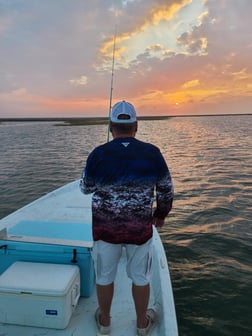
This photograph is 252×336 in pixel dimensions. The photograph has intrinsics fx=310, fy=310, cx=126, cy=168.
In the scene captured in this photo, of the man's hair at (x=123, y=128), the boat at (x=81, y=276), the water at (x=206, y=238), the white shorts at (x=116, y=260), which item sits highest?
the man's hair at (x=123, y=128)

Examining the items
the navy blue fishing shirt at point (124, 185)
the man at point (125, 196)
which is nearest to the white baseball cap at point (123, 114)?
the man at point (125, 196)

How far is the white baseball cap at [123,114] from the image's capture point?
8.09 ft

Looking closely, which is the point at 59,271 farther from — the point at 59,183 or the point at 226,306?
the point at 59,183

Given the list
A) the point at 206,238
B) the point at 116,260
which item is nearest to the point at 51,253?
the point at 116,260

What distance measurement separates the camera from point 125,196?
237 cm

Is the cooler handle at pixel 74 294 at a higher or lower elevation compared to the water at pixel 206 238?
higher

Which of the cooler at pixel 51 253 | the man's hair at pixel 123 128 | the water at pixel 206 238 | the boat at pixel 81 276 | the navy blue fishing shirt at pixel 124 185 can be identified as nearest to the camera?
the navy blue fishing shirt at pixel 124 185

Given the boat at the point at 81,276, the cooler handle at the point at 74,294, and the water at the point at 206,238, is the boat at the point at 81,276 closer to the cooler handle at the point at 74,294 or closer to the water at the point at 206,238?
the cooler handle at the point at 74,294

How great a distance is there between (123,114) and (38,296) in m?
1.67

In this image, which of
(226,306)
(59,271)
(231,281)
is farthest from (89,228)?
→ (231,281)

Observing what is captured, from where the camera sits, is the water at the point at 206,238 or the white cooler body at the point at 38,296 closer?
the white cooler body at the point at 38,296

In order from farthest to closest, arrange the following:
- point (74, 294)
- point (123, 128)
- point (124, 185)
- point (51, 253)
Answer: point (51, 253)
point (74, 294)
point (123, 128)
point (124, 185)

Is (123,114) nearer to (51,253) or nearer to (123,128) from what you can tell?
(123,128)

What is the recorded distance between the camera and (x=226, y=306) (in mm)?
4629
